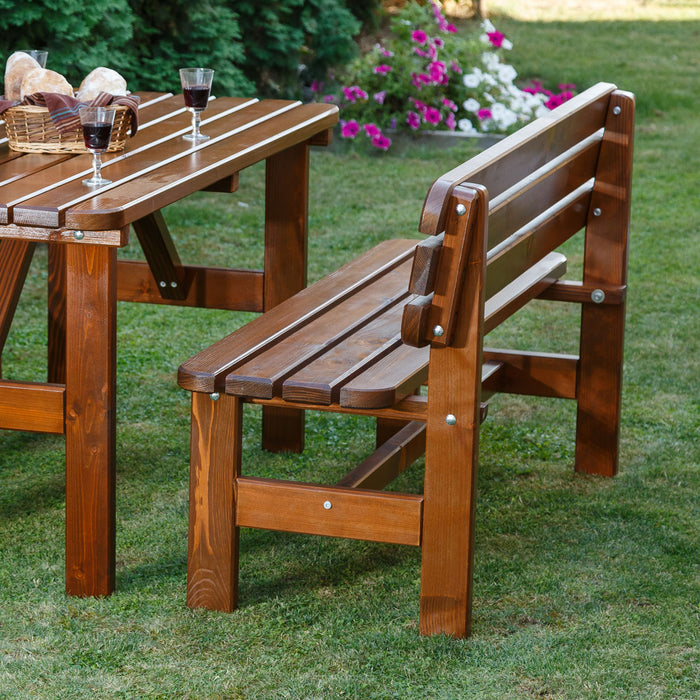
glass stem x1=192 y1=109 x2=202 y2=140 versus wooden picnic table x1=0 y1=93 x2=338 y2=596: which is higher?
glass stem x1=192 y1=109 x2=202 y2=140

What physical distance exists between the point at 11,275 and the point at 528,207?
54.8 inches


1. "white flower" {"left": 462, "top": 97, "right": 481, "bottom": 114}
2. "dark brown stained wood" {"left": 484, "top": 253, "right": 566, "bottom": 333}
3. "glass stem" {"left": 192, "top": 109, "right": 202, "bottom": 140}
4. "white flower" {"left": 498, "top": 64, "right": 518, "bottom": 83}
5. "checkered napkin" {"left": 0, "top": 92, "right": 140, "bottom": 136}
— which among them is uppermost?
"checkered napkin" {"left": 0, "top": 92, "right": 140, "bottom": 136}

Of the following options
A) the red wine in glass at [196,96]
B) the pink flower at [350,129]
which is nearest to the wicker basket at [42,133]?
the red wine in glass at [196,96]

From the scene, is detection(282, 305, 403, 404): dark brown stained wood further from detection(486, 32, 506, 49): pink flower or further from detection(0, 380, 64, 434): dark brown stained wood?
detection(486, 32, 506, 49): pink flower

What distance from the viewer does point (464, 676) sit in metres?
2.42

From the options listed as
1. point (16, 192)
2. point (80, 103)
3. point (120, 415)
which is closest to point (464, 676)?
point (16, 192)

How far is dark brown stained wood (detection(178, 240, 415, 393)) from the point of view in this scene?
2574 mm

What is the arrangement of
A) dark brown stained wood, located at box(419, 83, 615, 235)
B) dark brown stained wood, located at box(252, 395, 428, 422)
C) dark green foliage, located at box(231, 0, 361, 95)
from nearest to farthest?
1. dark brown stained wood, located at box(419, 83, 615, 235)
2. dark brown stained wood, located at box(252, 395, 428, 422)
3. dark green foliage, located at box(231, 0, 361, 95)

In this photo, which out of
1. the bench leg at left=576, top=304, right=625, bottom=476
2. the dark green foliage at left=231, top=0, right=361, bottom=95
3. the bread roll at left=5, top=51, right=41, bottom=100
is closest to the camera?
the bread roll at left=5, top=51, right=41, bottom=100

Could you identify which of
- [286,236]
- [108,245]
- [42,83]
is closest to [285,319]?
[108,245]

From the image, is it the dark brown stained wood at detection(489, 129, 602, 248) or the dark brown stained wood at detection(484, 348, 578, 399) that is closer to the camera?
the dark brown stained wood at detection(489, 129, 602, 248)

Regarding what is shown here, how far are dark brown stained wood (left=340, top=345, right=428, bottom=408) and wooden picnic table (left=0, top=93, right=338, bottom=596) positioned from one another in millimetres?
565

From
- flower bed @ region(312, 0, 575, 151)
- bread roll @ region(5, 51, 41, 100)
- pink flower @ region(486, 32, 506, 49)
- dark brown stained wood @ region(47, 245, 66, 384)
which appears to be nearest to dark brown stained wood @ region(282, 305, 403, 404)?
bread roll @ region(5, 51, 41, 100)

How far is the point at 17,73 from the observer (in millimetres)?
3145
